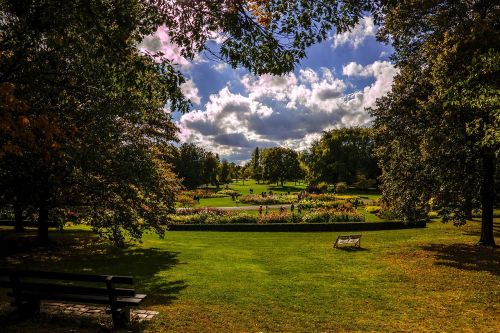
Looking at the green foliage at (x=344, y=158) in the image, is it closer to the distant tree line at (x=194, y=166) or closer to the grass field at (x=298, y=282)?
the distant tree line at (x=194, y=166)

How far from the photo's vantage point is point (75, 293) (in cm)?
744

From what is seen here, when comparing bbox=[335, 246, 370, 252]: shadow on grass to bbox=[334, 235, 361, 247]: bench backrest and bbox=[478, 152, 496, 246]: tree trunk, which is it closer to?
bbox=[334, 235, 361, 247]: bench backrest

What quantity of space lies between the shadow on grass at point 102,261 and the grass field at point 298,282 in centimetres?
4

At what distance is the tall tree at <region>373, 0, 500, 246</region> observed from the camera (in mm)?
16125

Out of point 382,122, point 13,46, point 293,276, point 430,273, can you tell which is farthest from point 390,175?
point 13,46

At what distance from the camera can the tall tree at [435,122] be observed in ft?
52.9

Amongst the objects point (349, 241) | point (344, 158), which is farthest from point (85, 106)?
point (344, 158)

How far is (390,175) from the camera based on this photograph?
822 inches

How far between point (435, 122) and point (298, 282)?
10769mm

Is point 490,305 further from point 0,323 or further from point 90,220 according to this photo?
point 90,220

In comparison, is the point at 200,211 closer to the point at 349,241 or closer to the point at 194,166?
the point at 349,241

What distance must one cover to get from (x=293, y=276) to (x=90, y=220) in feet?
31.2

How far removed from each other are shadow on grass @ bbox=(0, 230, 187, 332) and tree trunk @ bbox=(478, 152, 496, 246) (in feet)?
50.3

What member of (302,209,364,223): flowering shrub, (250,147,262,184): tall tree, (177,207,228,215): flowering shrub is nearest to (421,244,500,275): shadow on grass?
(302,209,364,223): flowering shrub
